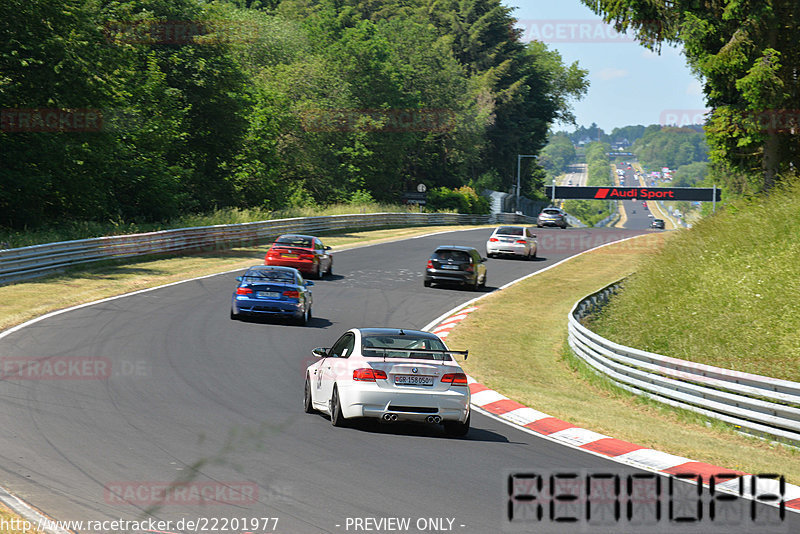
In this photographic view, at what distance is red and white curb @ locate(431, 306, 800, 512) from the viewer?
33.0ft

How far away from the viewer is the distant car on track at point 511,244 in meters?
44.7

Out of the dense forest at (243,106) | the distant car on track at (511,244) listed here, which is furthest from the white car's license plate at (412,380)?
the distant car on track at (511,244)

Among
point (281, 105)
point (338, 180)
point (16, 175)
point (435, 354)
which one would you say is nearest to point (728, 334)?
point (435, 354)

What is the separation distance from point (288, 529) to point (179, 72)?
48831 millimetres

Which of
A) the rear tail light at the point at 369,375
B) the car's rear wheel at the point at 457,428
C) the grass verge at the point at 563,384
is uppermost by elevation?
the rear tail light at the point at 369,375

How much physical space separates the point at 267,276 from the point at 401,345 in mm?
10862

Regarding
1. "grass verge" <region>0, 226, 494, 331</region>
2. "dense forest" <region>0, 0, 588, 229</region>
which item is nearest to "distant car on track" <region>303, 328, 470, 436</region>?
"grass verge" <region>0, 226, 494, 331</region>

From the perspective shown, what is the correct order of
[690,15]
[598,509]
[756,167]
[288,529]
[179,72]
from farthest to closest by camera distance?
[179,72] < [756,167] < [690,15] < [598,509] < [288,529]

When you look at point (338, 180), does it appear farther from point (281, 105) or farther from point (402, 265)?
point (402, 265)

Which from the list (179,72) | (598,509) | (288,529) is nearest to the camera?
(288,529)

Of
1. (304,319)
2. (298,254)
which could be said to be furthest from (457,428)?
(298,254)

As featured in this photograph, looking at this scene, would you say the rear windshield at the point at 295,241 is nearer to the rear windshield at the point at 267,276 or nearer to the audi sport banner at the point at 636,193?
the rear windshield at the point at 267,276

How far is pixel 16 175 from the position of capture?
35.7 m

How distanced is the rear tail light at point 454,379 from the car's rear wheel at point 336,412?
139cm
